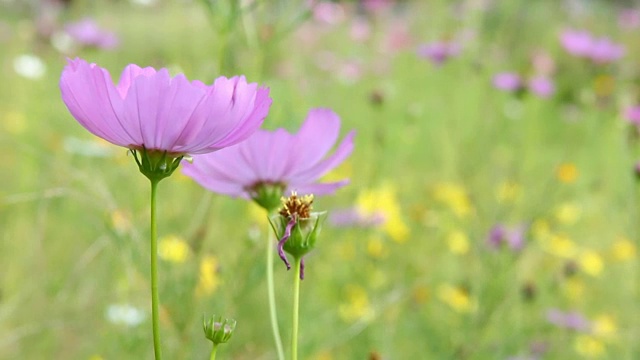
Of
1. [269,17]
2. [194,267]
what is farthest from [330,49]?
[194,267]

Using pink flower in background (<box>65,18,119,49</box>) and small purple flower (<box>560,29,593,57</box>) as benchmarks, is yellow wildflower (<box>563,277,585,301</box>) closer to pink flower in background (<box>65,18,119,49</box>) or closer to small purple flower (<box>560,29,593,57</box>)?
small purple flower (<box>560,29,593,57</box>)

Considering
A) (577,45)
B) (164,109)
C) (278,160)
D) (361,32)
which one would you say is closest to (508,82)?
(577,45)

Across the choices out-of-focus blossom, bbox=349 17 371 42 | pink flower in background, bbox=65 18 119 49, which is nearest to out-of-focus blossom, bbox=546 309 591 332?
pink flower in background, bbox=65 18 119 49

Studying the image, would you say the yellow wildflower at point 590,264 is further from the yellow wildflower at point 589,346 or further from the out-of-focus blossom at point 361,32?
the out-of-focus blossom at point 361,32

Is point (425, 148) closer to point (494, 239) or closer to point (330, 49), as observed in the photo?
point (494, 239)

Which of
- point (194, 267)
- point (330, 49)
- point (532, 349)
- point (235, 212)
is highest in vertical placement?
point (330, 49)

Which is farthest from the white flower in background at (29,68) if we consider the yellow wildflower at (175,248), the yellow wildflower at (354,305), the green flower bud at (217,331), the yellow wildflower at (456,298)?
the green flower bud at (217,331)

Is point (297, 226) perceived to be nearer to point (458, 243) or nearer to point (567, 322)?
point (567, 322)
